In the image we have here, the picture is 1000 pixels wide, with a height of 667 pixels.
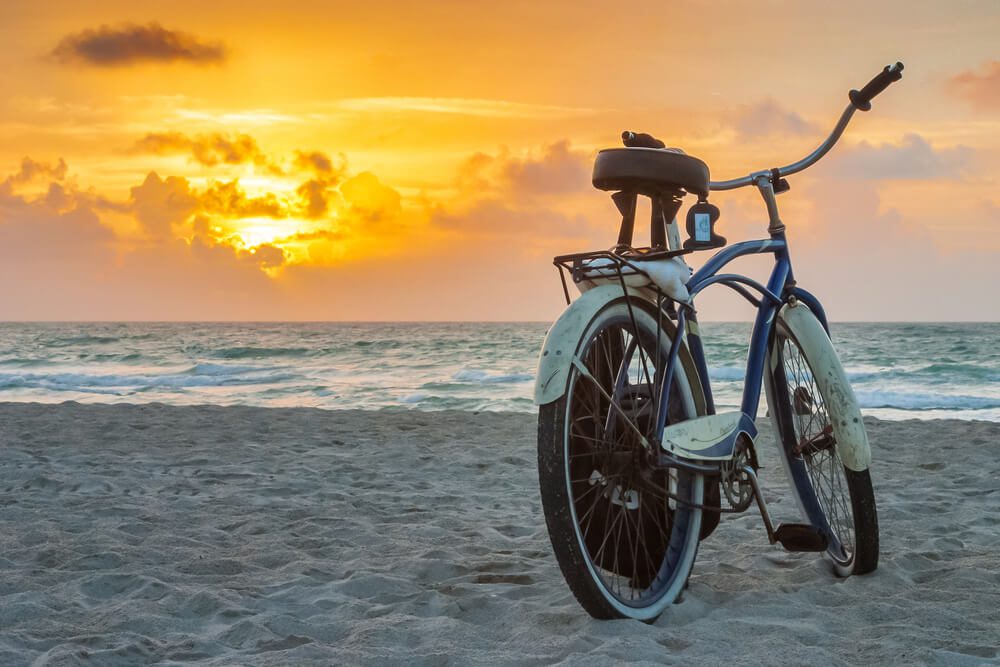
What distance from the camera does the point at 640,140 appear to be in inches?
121

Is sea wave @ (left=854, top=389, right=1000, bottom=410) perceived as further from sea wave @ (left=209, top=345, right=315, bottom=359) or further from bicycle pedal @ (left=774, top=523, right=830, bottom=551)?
sea wave @ (left=209, top=345, right=315, bottom=359)

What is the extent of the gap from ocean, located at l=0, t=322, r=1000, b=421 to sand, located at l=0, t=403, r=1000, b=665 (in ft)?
26.3

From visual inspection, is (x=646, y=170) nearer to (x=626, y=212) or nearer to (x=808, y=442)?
(x=626, y=212)

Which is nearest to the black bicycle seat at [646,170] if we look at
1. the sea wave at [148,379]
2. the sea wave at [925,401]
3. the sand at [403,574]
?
the sand at [403,574]

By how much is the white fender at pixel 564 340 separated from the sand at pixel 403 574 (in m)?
0.76

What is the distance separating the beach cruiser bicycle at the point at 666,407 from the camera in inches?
104

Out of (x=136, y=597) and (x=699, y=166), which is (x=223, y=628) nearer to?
(x=136, y=597)

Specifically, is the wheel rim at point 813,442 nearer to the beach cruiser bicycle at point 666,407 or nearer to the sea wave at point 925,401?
the beach cruiser bicycle at point 666,407

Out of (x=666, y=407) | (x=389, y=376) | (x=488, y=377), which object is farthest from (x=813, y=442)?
(x=389, y=376)

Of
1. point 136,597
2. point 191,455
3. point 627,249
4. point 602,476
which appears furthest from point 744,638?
point 191,455

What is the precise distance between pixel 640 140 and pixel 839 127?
90cm

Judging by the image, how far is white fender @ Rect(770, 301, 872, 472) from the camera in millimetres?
3273

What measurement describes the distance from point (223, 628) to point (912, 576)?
8.35 ft

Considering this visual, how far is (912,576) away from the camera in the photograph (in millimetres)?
3430
